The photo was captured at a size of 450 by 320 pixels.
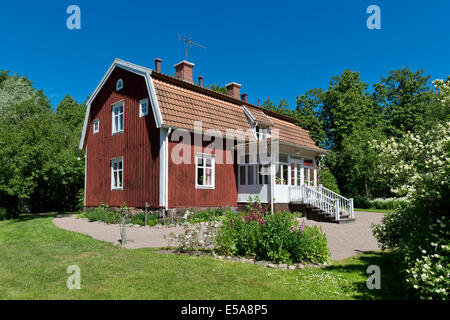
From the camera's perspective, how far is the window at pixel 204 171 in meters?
15.2

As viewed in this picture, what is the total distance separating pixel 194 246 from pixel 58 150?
→ 16804 millimetres

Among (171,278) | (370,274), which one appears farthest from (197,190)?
(370,274)

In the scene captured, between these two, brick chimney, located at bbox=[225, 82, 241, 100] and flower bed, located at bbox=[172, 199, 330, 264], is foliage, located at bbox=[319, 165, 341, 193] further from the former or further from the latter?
flower bed, located at bbox=[172, 199, 330, 264]

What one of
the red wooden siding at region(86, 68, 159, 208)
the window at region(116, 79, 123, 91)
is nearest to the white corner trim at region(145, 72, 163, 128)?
the red wooden siding at region(86, 68, 159, 208)

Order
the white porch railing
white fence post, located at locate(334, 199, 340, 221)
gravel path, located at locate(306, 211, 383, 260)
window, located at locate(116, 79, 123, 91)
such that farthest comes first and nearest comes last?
1. window, located at locate(116, 79, 123, 91)
2. the white porch railing
3. white fence post, located at locate(334, 199, 340, 221)
4. gravel path, located at locate(306, 211, 383, 260)

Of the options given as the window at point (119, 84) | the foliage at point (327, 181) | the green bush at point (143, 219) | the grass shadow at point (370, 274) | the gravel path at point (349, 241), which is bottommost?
the gravel path at point (349, 241)

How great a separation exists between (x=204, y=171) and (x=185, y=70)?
21.1 ft

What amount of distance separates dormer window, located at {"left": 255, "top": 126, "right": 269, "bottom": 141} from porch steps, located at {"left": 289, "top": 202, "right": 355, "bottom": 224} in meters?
4.66

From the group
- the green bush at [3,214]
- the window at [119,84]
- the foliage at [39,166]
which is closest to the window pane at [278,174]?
the window at [119,84]

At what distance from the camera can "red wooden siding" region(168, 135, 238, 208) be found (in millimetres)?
14031

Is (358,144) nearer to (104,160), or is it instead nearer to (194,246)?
(104,160)

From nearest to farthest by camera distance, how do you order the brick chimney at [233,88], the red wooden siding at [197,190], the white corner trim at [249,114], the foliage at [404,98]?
the red wooden siding at [197,190] → the white corner trim at [249,114] → the brick chimney at [233,88] → the foliage at [404,98]

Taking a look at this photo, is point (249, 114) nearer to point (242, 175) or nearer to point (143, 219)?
point (242, 175)

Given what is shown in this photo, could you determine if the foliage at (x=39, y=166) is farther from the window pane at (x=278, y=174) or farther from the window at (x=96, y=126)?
the window pane at (x=278, y=174)
